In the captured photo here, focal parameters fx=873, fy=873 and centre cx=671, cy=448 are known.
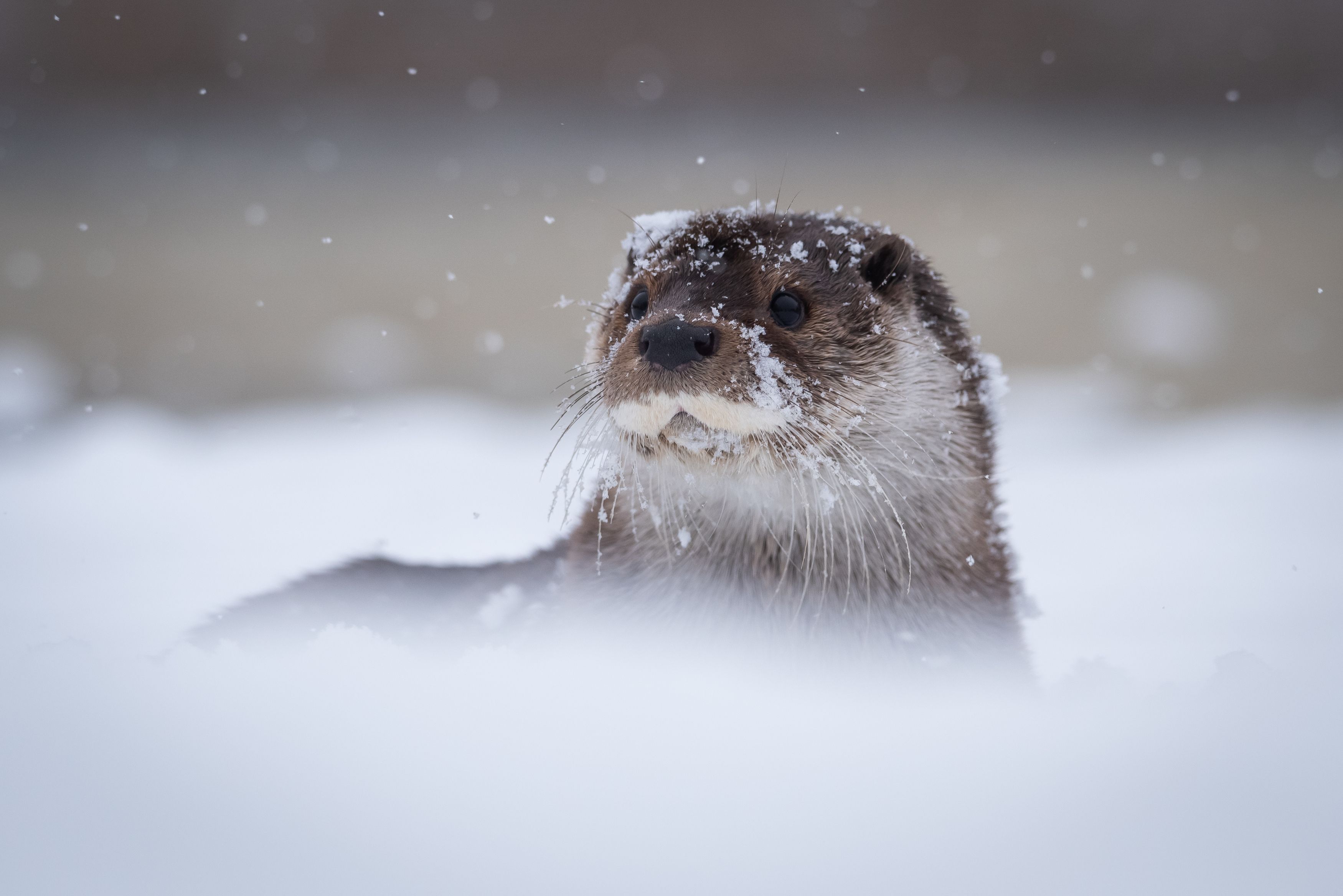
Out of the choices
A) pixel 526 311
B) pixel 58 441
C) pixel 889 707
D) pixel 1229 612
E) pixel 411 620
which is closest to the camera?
pixel 889 707

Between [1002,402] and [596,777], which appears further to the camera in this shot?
[1002,402]

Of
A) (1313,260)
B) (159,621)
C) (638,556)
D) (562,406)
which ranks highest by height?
(1313,260)

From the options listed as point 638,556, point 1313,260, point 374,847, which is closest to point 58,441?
point 638,556

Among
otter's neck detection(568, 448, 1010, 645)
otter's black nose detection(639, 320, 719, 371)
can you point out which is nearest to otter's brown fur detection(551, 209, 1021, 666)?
otter's neck detection(568, 448, 1010, 645)

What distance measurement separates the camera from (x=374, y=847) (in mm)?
1234

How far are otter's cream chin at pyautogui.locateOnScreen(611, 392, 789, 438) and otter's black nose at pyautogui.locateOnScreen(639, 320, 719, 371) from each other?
64 mm

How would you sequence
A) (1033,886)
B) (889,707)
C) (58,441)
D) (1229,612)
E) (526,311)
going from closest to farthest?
(1033,886)
(889,707)
(1229,612)
(58,441)
(526,311)

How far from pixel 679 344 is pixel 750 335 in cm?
16

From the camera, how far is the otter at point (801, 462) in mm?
1866

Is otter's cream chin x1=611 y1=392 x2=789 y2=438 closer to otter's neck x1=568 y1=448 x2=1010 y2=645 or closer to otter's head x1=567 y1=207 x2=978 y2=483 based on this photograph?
otter's head x1=567 y1=207 x2=978 y2=483

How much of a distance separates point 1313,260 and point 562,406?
952 centimetres

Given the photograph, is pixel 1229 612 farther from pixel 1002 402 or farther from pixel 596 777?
pixel 596 777

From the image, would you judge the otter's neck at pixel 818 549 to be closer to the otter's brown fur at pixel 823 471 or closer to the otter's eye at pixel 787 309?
the otter's brown fur at pixel 823 471

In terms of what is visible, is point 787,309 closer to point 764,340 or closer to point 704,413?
point 764,340
